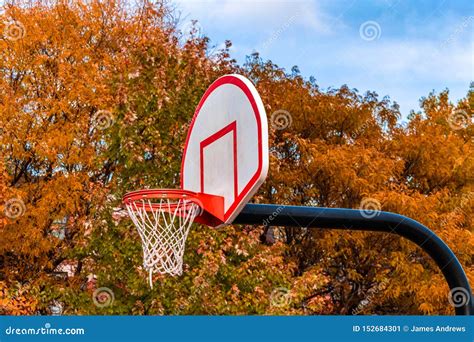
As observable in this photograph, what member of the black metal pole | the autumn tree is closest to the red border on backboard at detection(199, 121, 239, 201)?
the black metal pole

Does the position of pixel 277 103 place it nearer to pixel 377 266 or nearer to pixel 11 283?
pixel 377 266

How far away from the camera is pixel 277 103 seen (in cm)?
1467

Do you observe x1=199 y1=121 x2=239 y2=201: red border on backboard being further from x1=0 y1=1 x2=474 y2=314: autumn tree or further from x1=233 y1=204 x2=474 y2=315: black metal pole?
x1=0 y1=1 x2=474 y2=314: autumn tree

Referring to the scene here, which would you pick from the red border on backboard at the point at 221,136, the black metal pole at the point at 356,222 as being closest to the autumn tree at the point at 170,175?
the red border on backboard at the point at 221,136

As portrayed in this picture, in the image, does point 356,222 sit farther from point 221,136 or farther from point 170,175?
point 170,175

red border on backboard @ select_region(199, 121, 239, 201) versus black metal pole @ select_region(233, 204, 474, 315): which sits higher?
red border on backboard @ select_region(199, 121, 239, 201)

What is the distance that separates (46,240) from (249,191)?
8861mm

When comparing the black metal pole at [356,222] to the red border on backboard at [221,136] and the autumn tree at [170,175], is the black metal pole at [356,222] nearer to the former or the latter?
the red border on backboard at [221,136]

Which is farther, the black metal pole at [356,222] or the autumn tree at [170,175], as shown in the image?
the autumn tree at [170,175]

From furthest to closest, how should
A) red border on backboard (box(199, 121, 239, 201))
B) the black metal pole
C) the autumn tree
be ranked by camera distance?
the autumn tree < red border on backboard (box(199, 121, 239, 201)) < the black metal pole

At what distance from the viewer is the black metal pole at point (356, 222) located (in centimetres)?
498

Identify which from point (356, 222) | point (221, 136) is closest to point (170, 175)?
point (221, 136)

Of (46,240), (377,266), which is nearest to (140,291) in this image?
Answer: (46,240)

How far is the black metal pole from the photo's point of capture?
4977 mm
